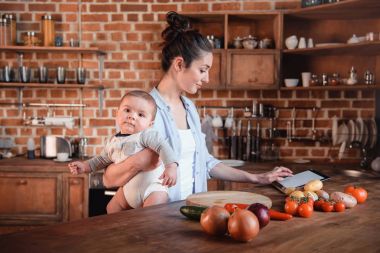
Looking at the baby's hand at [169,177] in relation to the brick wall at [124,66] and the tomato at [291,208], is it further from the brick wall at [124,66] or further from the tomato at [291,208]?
the brick wall at [124,66]

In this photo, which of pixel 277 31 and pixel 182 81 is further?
pixel 277 31

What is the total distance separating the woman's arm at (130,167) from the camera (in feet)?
6.63


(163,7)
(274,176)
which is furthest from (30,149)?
(274,176)

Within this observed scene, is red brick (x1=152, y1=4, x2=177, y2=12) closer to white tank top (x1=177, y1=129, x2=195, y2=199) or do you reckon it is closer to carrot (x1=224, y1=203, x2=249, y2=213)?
white tank top (x1=177, y1=129, x2=195, y2=199)

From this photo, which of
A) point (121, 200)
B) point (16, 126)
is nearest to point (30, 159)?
point (16, 126)

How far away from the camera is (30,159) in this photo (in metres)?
4.20

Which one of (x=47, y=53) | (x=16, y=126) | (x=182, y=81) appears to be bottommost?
(x=16, y=126)

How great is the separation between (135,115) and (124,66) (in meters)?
2.37

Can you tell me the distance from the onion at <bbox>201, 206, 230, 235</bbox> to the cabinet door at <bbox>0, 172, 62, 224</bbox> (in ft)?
9.01

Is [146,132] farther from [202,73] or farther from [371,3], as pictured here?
[371,3]

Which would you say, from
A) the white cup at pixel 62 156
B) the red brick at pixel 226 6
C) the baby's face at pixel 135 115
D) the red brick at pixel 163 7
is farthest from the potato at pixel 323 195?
the red brick at pixel 163 7

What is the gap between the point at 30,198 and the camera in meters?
3.95

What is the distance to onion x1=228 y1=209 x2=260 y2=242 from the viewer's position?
4.42 ft

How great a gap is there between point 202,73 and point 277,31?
6.83 ft
